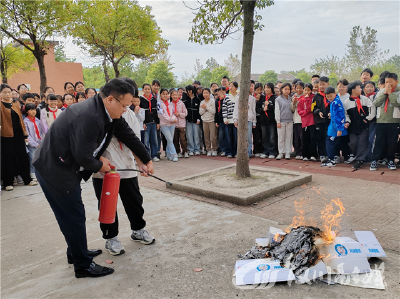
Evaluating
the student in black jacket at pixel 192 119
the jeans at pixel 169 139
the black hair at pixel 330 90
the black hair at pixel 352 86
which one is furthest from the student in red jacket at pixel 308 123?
the jeans at pixel 169 139

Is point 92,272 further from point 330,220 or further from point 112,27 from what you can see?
point 112,27

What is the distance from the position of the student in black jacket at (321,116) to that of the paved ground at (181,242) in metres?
1.91

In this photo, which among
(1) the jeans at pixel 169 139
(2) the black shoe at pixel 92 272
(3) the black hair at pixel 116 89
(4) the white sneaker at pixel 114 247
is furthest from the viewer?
(1) the jeans at pixel 169 139

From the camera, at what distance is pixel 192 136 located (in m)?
10.3

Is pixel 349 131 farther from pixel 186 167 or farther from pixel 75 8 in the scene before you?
pixel 75 8

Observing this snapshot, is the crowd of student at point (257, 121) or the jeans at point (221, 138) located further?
the jeans at point (221, 138)

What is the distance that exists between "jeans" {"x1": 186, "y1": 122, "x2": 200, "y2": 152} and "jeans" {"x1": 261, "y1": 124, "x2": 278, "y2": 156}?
7.31ft

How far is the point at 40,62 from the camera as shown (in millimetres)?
15391

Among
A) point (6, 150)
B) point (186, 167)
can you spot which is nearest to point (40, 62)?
point (6, 150)

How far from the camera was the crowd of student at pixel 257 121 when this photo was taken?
6.80 m

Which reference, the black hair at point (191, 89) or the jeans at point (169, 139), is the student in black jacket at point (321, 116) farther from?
the jeans at point (169, 139)

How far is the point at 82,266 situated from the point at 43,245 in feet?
3.66

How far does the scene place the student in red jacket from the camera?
7.99 m

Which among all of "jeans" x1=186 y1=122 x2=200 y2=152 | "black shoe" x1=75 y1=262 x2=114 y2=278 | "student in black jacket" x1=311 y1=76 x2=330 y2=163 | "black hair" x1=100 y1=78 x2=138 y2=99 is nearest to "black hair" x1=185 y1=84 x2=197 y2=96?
"jeans" x1=186 y1=122 x2=200 y2=152
